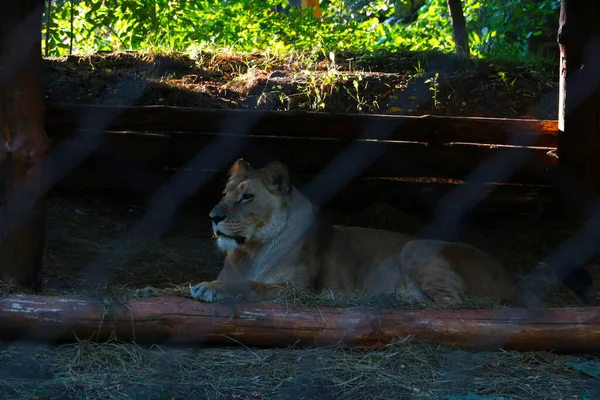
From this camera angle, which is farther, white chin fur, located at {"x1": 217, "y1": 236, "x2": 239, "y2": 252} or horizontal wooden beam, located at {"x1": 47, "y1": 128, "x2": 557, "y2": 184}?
horizontal wooden beam, located at {"x1": 47, "y1": 128, "x2": 557, "y2": 184}

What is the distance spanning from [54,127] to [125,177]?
730 mm

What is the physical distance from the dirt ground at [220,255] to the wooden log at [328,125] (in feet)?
2.30

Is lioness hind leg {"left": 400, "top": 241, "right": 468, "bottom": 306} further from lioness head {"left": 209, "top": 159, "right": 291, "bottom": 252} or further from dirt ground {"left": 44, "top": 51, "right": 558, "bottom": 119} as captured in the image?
dirt ground {"left": 44, "top": 51, "right": 558, "bottom": 119}

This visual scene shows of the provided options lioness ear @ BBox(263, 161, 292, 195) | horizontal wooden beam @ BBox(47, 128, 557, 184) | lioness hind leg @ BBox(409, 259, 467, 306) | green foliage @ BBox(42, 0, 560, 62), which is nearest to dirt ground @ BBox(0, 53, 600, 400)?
lioness hind leg @ BBox(409, 259, 467, 306)

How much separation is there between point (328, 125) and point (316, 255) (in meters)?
1.84

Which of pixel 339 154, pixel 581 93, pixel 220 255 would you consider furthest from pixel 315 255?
pixel 581 93

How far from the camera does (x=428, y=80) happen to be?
325 inches

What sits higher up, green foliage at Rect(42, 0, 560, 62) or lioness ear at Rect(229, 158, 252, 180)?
green foliage at Rect(42, 0, 560, 62)

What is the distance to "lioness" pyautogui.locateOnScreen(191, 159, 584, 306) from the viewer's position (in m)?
5.14

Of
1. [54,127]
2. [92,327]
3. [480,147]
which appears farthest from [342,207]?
[92,327]

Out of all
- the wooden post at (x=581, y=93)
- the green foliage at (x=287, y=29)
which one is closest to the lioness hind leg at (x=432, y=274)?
the wooden post at (x=581, y=93)

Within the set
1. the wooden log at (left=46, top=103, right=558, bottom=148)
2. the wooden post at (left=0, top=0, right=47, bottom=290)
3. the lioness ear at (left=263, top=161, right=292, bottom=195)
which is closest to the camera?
the wooden post at (left=0, top=0, right=47, bottom=290)

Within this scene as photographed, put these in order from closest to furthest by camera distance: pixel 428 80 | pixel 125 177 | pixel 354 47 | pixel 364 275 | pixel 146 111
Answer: pixel 364 275
pixel 146 111
pixel 125 177
pixel 428 80
pixel 354 47

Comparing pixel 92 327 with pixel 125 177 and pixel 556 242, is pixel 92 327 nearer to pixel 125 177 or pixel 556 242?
pixel 125 177
